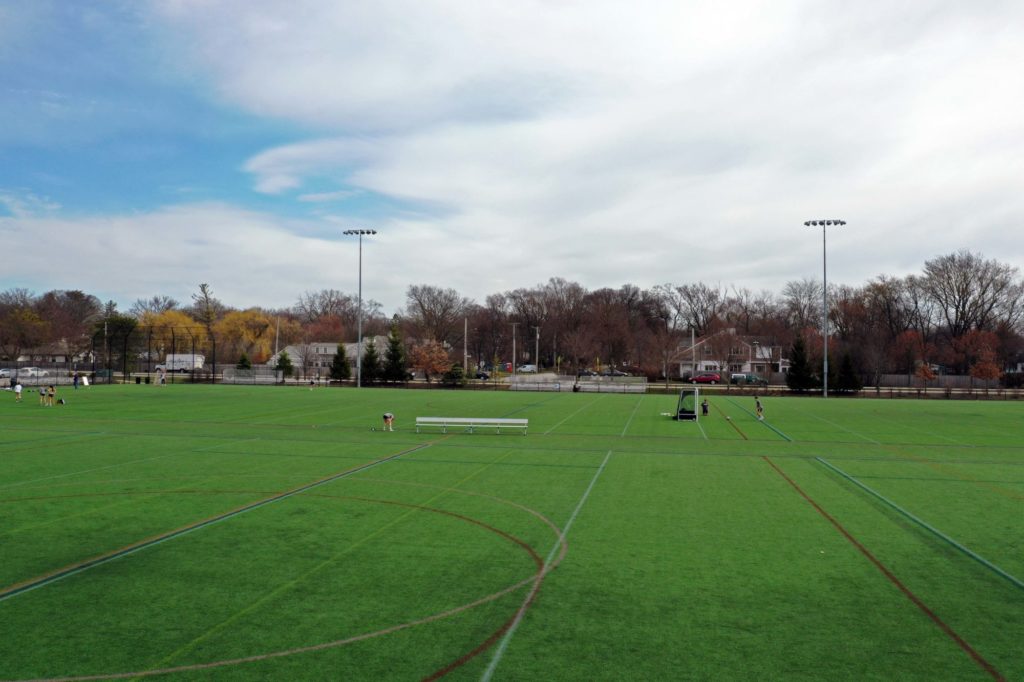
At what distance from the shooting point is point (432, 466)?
1866 cm

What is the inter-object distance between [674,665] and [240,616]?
4727 millimetres

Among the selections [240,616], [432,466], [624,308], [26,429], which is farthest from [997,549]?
[624,308]

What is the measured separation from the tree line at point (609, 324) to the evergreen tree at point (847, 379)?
7.21 ft

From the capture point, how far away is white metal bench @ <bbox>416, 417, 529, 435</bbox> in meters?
26.6

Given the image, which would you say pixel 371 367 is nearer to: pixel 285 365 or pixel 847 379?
pixel 285 365

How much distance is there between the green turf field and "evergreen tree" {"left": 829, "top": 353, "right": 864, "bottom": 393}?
4795 centimetres

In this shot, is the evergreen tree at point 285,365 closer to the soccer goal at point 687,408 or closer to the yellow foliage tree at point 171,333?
the yellow foliage tree at point 171,333

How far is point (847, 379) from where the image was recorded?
219 feet

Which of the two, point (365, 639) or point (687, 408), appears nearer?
point (365, 639)

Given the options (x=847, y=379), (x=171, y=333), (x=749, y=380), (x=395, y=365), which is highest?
(x=171, y=333)

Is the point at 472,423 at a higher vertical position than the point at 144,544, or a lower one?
higher

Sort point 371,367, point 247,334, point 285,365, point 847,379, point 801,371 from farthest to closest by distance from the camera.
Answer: point 247,334
point 285,365
point 371,367
point 801,371
point 847,379

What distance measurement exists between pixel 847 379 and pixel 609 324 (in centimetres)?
5522

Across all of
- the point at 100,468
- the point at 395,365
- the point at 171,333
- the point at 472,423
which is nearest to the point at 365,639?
the point at 100,468
